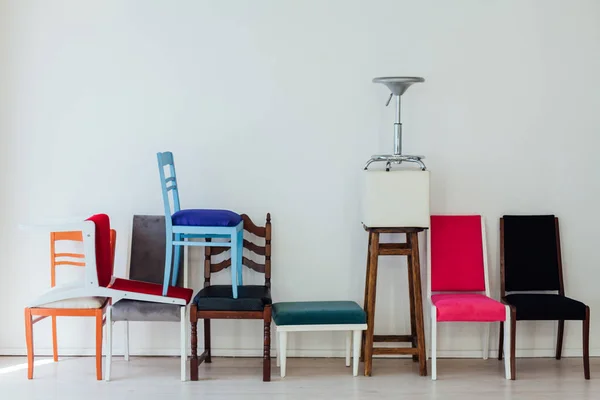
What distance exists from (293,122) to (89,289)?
5.41ft

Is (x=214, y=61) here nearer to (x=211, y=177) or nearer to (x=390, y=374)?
(x=211, y=177)

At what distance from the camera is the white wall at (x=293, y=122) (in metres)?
5.01

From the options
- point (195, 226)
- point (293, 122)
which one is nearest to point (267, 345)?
point (195, 226)

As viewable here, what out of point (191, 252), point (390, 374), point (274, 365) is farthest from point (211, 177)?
point (390, 374)

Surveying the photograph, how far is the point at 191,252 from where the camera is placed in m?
5.09

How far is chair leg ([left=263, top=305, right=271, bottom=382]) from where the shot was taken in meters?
4.52

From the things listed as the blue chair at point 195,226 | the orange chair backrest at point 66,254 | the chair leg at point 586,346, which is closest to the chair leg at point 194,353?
the blue chair at point 195,226

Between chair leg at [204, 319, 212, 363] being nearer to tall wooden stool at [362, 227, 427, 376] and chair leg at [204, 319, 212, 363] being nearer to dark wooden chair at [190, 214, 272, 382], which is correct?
dark wooden chair at [190, 214, 272, 382]

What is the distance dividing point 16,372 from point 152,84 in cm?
198

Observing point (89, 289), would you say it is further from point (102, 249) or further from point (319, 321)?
point (319, 321)

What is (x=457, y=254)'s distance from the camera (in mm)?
4961

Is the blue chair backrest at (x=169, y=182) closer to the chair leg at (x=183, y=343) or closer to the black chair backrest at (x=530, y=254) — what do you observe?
the chair leg at (x=183, y=343)

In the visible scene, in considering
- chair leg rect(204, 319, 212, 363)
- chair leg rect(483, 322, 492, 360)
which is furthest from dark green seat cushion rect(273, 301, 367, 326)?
chair leg rect(483, 322, 492, 360)

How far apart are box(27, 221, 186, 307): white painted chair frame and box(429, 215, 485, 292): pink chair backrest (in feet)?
5.32
